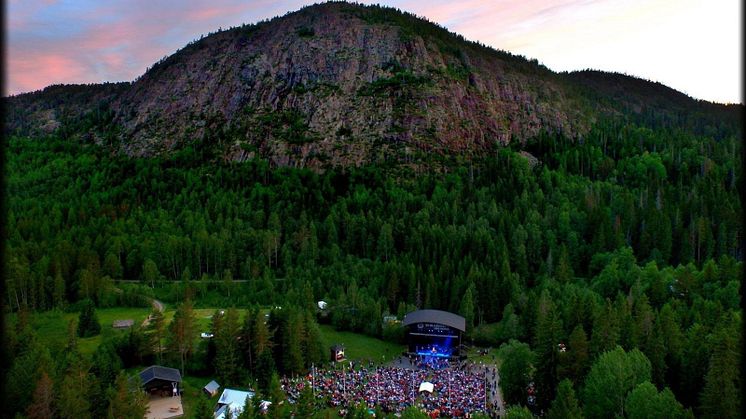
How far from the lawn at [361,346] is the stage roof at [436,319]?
13.2 ft

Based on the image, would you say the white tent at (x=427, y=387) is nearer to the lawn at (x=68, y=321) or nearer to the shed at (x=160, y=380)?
the shed at (x=160, y=380)

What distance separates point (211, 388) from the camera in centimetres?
6075

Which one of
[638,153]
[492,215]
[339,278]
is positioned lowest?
[339,278]

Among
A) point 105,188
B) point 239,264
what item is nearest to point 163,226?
point 239,264

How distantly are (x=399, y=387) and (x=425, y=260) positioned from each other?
46.1 m

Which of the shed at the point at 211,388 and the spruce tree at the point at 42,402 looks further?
the shed at the point at 211,388

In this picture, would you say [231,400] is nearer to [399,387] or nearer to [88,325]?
[399,387]

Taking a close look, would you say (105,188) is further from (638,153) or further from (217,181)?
(638,153)

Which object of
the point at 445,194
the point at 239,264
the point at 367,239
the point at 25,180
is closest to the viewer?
the point at 239,264

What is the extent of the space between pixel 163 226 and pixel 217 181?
128 feet

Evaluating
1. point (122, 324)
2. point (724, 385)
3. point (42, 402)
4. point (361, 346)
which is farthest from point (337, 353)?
point (724, 385)

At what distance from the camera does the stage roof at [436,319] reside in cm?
7819

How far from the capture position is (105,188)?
16875cm

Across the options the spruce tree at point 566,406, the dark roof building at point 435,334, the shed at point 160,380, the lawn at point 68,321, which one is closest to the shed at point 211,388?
the shed at point 160,380
